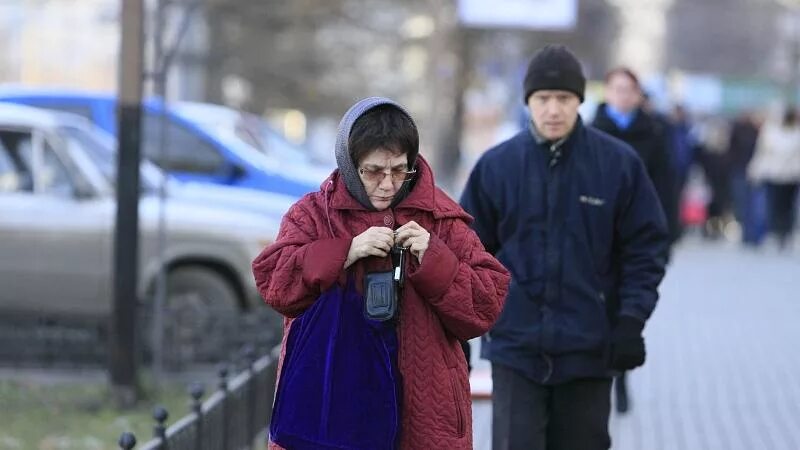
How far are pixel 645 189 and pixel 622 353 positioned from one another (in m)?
0.58

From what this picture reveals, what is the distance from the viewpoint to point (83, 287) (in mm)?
10836

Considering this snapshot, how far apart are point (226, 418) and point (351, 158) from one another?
274cm

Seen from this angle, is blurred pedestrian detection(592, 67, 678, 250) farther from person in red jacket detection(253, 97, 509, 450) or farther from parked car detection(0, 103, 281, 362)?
person in red jacket detection(253, 97, 509, 450)

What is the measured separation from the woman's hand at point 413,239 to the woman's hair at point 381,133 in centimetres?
19

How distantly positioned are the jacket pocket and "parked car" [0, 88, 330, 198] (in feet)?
32.4

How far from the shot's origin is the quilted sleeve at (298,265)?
389cm

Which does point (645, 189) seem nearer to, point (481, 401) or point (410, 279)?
point (410, 279)

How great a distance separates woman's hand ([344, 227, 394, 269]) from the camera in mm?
3855

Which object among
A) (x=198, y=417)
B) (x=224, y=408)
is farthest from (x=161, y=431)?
(x=224, y=408)

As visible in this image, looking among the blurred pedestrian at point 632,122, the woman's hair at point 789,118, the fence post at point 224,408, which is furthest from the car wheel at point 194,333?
the woman's hair at point 789,118

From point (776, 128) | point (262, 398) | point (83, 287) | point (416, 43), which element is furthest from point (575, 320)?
point (416, 43)

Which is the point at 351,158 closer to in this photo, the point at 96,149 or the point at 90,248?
the point at 90,248

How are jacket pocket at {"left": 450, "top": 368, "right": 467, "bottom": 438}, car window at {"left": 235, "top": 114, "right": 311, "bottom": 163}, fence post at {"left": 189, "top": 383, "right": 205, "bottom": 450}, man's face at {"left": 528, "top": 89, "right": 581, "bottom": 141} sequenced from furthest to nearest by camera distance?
1. car window at {"left": 235, "top": 114, "right": 311, "bottom": 163}
2. fence post at {"left": 189, "top": 383, "right": 205, "bottom": 450}
3. man's face at {"left": 528, "top": 89, "right": 581, "bottom": 141}
4. jacket pocket at {"left": 450, "top": 368, "right": 467, "bottom": 438}

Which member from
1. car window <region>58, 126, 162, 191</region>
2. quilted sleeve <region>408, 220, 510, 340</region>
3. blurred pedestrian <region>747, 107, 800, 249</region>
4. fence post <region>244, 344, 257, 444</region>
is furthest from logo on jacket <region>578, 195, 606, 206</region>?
blurred pedestrian <region>747, 107, 800, 249</region>
